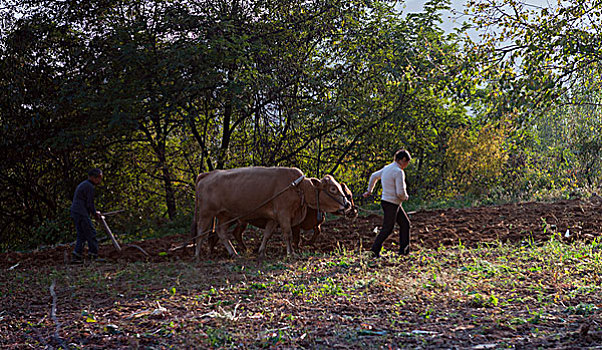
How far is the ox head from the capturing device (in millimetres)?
9633

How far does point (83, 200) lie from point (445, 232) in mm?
6642

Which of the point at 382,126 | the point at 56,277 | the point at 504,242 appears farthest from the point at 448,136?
the point at 56,277

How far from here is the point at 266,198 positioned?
9750 mm

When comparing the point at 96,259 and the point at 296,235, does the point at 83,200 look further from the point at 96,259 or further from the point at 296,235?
the point at 296,235

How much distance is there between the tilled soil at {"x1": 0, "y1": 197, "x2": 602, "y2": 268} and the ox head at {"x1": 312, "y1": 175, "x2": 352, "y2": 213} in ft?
2.05

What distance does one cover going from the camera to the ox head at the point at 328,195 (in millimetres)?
9633

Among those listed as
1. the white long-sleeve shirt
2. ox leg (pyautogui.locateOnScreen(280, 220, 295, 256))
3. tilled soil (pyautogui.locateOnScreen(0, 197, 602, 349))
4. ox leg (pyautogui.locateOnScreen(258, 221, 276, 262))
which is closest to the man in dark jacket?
tilled soil (pyautogui.locateOnScreen(0, 197, 602, 349))

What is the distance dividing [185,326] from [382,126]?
38.4 feet

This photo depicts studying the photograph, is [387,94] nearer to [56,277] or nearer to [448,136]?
[448,136]

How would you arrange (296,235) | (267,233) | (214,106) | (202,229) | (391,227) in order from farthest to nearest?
1. (214,106)
2. (202,229)
3. (296,235)
4. (267,233)
5. (391,227)

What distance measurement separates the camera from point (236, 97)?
13.6 meters

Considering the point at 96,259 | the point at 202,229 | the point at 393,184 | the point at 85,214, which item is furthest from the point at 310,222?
the point at 85,214

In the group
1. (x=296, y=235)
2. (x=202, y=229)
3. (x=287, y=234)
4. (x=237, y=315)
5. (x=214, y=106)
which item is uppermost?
(x=214, y=106)

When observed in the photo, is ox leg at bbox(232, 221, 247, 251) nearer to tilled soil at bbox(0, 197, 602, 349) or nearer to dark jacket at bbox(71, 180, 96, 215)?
tilled soil at bbox(0, 197, 602, 349)
